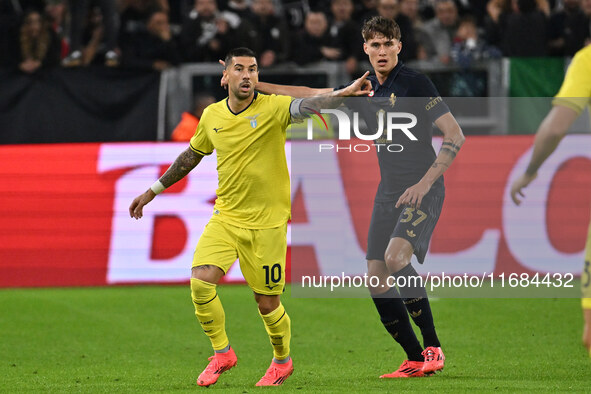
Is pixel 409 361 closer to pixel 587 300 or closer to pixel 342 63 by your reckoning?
pixel 587 300

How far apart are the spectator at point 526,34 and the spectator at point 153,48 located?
4919 mm

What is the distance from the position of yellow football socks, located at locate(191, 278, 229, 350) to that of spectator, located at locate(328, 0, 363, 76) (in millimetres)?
8103

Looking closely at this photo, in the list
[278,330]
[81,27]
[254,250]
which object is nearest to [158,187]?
[254,250]

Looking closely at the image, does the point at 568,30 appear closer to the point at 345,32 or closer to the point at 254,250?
the point at 345,32

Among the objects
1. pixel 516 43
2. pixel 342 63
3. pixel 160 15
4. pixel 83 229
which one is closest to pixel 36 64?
pixel 160 15

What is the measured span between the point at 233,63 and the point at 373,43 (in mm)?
1069

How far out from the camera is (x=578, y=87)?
5.34 m

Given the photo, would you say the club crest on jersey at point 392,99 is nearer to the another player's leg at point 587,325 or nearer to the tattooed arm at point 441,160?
the tattooed arm at point 441,160

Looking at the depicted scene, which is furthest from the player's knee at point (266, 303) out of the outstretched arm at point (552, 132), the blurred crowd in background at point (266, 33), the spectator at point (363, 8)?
the spectator at point (363, 8)

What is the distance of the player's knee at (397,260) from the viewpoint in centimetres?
784

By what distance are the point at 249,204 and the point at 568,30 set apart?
9.19 m

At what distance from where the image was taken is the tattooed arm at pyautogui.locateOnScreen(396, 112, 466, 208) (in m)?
7.67

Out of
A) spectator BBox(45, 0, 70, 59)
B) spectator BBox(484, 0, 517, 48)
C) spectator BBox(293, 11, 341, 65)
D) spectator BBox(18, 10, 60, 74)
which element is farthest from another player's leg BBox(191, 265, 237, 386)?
spectator BBox(45, 0, 70, 59)

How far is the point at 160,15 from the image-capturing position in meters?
15.8
